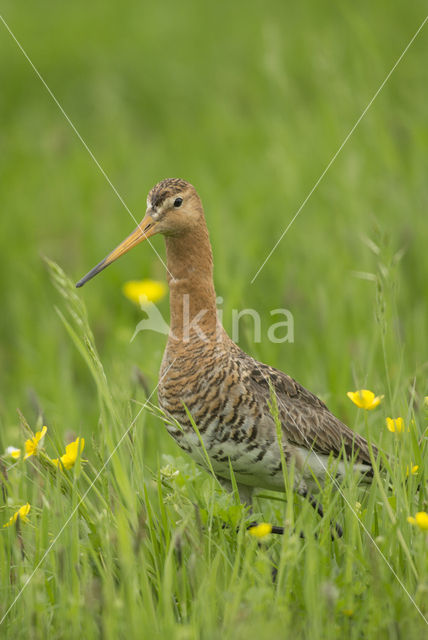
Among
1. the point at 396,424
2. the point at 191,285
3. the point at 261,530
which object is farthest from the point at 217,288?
the point at 261,530

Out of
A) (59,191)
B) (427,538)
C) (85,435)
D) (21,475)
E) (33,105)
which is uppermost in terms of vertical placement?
(33,105)

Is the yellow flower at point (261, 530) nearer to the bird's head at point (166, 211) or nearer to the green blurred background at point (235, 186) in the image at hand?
the green blurred background at point (235, 186)

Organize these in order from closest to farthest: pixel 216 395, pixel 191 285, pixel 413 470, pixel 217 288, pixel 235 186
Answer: pixel 413 470 → pixel 216 395 → pixel 191 285 → pixel 217 288 → pixel 235 186

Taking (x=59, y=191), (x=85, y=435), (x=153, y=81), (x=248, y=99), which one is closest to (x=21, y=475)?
(x=85, y=435)

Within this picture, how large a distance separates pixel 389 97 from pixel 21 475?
20.6ft

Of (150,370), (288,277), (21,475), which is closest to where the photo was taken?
(21,475)

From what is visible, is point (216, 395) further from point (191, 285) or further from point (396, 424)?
point (396, 424)

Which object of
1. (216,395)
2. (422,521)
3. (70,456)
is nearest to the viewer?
(422,521)

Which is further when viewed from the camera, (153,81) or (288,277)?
(153,81)

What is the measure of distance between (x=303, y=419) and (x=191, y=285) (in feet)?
2.55

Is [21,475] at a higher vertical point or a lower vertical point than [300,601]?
higher

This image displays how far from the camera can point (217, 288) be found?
19.5 feet

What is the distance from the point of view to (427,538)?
2.69m

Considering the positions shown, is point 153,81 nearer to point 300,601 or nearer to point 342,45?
point 342,45
